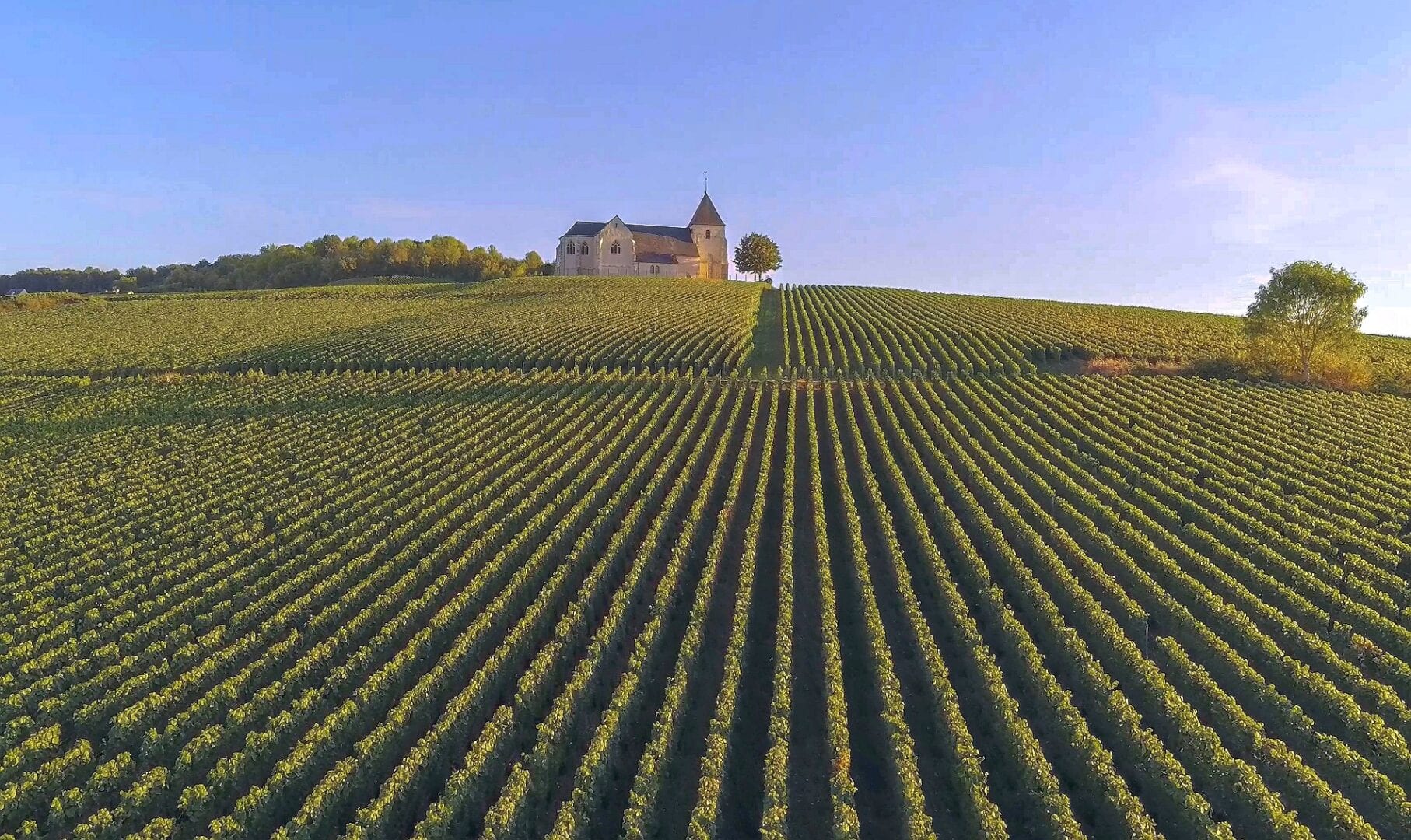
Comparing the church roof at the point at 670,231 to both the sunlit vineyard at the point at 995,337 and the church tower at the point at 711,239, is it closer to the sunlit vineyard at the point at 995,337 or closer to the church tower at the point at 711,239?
the church tower at the point at 711,239

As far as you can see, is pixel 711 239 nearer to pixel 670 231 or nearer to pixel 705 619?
pixel 670 231

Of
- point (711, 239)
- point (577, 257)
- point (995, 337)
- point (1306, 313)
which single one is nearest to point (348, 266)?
point (577, 257)

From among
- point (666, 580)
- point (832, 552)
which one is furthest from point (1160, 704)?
point (666, 580)

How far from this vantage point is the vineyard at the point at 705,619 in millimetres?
11672

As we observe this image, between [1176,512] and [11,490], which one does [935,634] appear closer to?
[1176,512]

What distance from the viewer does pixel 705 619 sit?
16.3m

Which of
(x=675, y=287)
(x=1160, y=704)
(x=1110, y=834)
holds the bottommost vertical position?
(x=1110, y=834)

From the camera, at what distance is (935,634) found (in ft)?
55.1

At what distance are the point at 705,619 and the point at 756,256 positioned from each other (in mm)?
100027

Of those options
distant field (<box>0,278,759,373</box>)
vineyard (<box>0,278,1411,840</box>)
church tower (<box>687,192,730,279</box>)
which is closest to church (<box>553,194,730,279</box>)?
church tower (<box>687,192,730,279</box>)

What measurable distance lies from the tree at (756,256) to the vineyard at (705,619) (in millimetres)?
79459

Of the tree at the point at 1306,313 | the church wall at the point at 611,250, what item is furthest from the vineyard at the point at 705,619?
the church wall at the point at 611,250

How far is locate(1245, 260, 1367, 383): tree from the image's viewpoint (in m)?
38.9

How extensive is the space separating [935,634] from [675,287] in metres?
71.0
